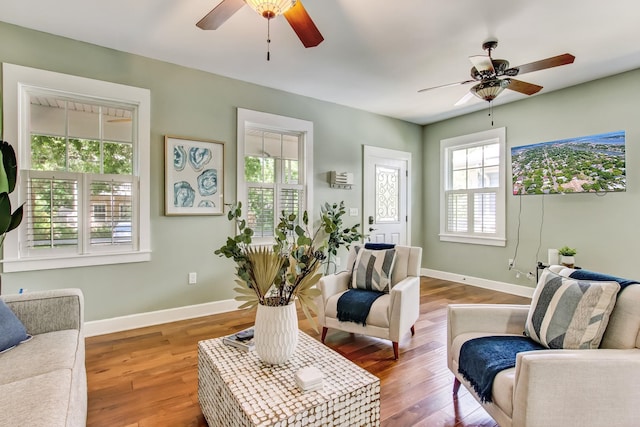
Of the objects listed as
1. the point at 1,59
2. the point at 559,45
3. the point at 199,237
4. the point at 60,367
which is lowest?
the point at 60,367

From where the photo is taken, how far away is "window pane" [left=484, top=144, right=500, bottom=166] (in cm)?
453

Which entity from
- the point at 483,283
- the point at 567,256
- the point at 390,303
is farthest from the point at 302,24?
the point at 483,283

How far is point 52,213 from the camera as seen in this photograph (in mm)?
2697

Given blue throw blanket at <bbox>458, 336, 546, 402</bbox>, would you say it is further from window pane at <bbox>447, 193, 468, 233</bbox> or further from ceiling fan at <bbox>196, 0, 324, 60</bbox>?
window pane at <bbox>447, 193, 468, 233</bbox>

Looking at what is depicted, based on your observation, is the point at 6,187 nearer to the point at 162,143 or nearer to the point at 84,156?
the point at 84,156

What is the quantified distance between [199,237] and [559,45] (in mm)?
3891

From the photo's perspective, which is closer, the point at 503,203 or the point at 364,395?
the point at 364,395

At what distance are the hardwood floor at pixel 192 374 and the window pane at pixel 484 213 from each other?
1918mm

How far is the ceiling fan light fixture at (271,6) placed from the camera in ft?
5.57

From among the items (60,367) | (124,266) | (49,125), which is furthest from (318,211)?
(60,367)

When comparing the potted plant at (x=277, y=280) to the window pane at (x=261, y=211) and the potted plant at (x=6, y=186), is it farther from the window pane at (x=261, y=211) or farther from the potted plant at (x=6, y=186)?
the window pane at (x=261, y=211)

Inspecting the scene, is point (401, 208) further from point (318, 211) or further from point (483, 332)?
point (483, 332)

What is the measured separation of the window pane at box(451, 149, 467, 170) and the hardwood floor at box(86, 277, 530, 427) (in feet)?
8.76

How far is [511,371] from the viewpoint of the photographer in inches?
56.4
